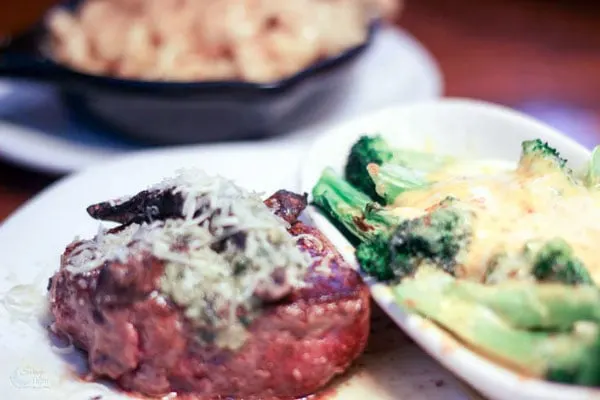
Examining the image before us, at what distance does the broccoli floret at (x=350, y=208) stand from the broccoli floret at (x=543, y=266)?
0.27 meters

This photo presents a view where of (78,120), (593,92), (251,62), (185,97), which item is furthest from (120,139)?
(593,92)

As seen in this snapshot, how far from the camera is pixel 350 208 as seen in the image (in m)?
1.87

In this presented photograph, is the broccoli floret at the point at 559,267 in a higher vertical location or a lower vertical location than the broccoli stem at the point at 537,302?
higher

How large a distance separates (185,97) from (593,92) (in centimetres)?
213

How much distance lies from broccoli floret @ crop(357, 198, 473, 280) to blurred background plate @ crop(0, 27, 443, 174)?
1.24 metres

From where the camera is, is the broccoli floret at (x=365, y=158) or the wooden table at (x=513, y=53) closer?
the broccoli floret at (x=365, y=158)

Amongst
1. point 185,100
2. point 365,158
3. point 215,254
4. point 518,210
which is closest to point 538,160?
point 518,210

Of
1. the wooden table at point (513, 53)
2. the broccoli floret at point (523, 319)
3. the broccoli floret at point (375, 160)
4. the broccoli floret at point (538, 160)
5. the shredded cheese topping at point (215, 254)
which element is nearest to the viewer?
the broccoli floret at point (523, 319)

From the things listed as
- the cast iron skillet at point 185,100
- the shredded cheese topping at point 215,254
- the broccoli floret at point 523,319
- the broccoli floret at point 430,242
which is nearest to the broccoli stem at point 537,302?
the broccoli floret at point 523,319

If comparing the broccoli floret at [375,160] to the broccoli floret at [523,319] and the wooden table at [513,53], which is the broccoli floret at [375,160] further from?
the wooden table at [513,53]

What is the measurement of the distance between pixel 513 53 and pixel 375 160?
2.58 m

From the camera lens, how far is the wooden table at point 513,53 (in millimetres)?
3551

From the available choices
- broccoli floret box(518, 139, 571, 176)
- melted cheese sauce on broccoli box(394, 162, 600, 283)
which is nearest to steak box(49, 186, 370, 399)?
melted cheese sauce on broccoli box(394, 162, 600, 283)

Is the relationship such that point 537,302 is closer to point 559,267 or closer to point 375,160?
point 559,267
